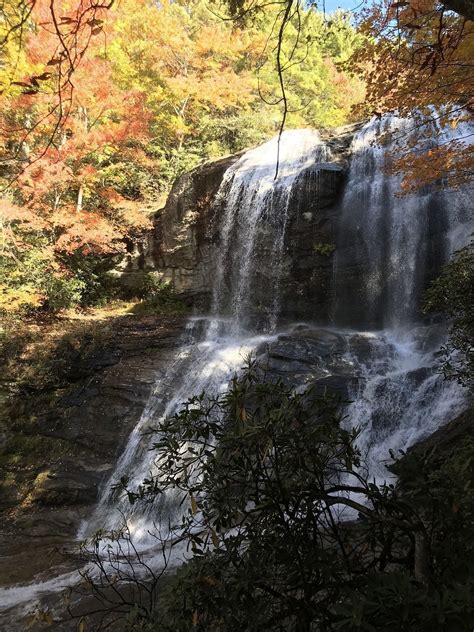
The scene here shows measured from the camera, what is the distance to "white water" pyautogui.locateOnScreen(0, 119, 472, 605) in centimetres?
723

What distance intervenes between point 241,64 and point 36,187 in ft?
48.0

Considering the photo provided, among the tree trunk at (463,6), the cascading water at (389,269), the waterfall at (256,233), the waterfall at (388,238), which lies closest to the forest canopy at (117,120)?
the waterfall at (388,238)

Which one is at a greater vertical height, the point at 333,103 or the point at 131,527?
the point at 333,103

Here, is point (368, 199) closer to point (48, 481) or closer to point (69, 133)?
point (69, 133)

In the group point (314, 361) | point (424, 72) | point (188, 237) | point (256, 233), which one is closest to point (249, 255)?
point (256, 233)

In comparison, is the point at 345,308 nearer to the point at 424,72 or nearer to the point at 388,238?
the point at 388,238

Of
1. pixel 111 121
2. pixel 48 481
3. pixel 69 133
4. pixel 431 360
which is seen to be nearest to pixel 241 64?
pixel 111 121

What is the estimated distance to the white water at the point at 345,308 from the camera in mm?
7227

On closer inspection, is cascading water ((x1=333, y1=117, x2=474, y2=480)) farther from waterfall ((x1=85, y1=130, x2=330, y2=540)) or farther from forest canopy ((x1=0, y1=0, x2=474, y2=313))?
waterfall ((x1=85, y1=130, x2=330, y2=540))

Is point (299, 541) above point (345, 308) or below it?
below

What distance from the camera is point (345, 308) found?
12.1 m

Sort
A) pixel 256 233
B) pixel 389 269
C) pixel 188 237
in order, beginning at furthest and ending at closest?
pixel 188 237 < pixel 256 233 < pixel 389 269

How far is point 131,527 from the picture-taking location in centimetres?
709

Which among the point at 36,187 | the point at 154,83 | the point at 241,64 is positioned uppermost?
the point at 241,64
